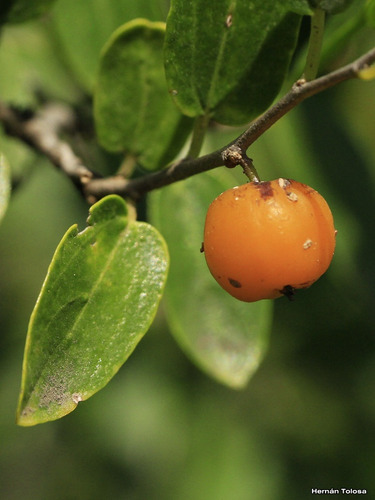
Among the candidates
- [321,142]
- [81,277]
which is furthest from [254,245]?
[321,142]

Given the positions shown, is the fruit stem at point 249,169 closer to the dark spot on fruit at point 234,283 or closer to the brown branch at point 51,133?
the dark spot on fruit at point 234,283

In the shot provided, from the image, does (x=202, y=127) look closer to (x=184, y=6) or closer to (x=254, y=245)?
(x=184, y=6)

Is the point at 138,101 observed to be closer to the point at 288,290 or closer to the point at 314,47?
the point at 314,47

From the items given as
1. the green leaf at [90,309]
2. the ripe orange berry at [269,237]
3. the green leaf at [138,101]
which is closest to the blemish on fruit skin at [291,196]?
the ripe orange berry at [269,237]

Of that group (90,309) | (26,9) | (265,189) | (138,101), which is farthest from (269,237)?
(26,9)

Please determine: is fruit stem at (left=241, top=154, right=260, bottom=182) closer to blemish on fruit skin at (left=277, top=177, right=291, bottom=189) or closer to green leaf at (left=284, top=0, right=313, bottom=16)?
blemish on fruit skin at (left=277, top=177, right=291, bottom=189)
